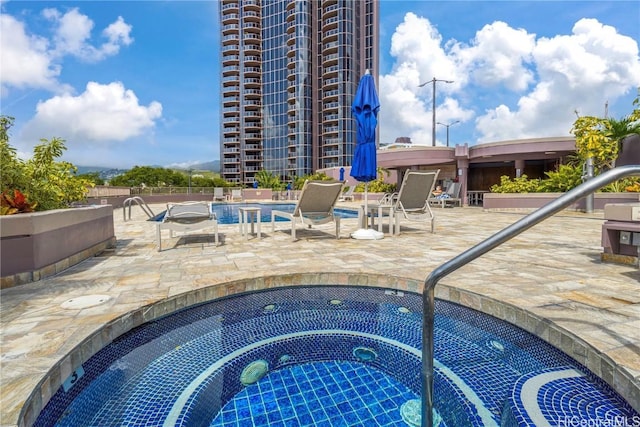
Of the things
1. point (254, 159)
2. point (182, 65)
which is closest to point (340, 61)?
point (254, 159)

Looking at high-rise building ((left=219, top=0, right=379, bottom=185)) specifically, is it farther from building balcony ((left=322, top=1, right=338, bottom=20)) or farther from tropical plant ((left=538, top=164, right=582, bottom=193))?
tropical plant ((left=538, top=164, right=582, bottom=193))

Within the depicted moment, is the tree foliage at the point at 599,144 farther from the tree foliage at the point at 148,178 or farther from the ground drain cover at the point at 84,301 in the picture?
the tree foliage at the point at 148,178

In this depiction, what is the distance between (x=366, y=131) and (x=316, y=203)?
1.64 metres

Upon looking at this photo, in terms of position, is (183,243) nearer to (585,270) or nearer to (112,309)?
(112,309)

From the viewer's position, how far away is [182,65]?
57781 millimetres

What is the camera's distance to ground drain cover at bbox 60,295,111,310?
8.89ft

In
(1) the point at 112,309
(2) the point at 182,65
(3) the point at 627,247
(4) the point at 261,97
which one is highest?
(2) the point at 182,65

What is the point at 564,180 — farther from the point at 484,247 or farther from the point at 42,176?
the point at 42,176

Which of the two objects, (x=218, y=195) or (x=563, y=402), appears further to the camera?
(x=218, y=195)

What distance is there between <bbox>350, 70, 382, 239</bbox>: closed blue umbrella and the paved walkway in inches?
47.6

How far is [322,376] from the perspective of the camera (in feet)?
7.26

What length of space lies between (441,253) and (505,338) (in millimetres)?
2263

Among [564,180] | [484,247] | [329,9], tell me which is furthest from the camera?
[329,9]

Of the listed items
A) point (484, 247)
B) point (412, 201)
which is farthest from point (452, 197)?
point (484, 247)
